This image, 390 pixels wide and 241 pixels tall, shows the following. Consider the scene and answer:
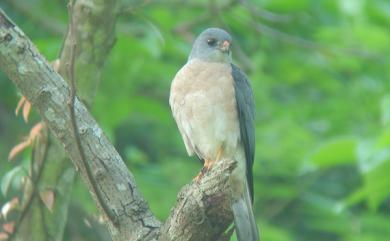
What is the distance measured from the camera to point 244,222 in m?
5.20

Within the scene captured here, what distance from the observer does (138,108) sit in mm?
7441

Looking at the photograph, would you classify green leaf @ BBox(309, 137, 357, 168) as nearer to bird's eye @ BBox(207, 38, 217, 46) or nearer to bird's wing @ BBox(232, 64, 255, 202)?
bird's wing @ BBox(232, 64, 255, 202)

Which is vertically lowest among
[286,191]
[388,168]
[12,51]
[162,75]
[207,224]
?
[207,224]

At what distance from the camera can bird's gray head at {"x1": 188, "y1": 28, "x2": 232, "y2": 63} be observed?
6.45 metres

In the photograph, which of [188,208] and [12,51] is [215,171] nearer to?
[188,208]

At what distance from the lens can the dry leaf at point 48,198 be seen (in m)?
5.21

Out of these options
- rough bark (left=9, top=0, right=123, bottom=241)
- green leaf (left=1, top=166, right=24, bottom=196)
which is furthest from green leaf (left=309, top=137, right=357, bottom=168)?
green leaf (left=1, top=166, right=24, bottom=196)

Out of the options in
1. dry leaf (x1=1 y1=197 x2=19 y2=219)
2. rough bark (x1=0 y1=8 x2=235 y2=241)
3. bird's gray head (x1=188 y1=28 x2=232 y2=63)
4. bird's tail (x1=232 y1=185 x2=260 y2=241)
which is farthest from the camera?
bird's gray head (x1=188 y1=28 x2=232 y2=63)

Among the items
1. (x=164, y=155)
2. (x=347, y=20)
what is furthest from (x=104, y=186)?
(x=347, y=20)

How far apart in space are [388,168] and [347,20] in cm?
276

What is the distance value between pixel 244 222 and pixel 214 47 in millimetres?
1665

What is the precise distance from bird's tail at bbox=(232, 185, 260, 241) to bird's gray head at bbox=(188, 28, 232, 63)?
1165mm

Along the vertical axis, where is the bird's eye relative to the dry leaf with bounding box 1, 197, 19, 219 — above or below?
above

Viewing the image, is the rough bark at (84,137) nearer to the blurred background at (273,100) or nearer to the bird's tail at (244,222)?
the bird's tail at (244,222)
